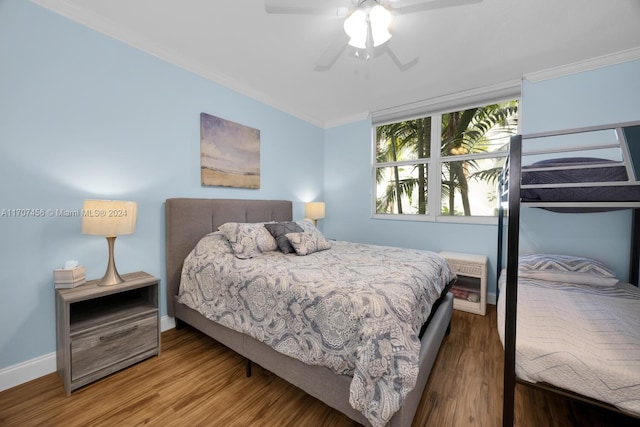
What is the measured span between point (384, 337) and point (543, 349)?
76 cm

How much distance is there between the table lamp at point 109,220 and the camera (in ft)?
5.13

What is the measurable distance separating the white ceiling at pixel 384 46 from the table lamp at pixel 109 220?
138 cm

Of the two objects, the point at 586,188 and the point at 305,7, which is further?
the point at 305,7

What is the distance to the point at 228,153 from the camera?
8.84 ft

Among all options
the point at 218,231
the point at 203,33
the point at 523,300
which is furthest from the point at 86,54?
the point at 523,300

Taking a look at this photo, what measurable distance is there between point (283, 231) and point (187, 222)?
88cm

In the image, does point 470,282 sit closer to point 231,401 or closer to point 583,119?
point 583,119

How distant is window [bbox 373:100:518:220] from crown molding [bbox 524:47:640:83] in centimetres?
30

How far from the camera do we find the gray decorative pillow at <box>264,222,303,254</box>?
2.27 m

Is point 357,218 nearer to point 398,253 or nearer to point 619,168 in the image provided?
point 398,253

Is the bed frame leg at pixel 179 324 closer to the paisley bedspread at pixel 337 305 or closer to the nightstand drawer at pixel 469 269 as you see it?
the paisley bedspread at pixel 337 305

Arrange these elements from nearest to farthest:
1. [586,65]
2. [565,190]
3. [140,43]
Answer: [565,190]
[140,43]
[586,65]

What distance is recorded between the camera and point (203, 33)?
6.53 ft

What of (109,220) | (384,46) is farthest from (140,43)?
(384,46)
